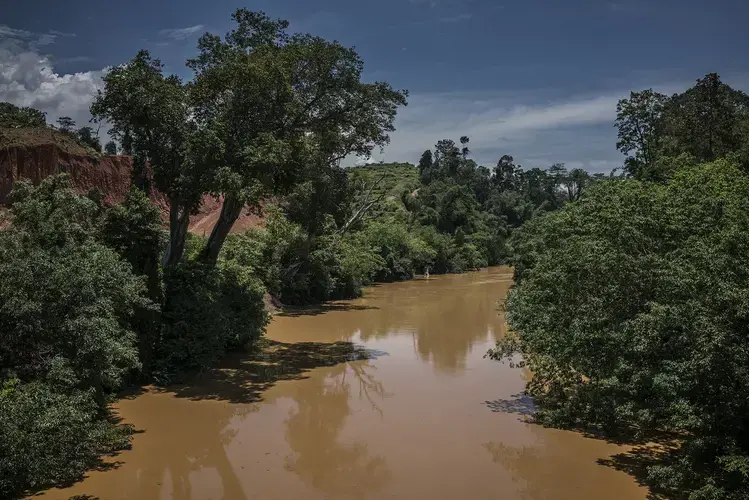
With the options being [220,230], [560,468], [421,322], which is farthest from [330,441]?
[421,322]

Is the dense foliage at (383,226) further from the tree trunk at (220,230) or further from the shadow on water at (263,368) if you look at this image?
the shadow on water at (263,368)

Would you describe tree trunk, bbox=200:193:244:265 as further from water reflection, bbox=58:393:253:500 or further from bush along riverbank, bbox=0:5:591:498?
water reflection, bbox=58:393:253:500

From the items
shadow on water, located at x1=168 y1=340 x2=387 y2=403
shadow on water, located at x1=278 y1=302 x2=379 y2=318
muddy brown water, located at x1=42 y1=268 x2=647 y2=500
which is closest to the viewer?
muddy brown water, located at x1=42 y1=268 x2=647 y2=500

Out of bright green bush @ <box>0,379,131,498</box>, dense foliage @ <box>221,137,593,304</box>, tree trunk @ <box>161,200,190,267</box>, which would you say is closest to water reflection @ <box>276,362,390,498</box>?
bright green bush @ <box>0,379,131,498</box>

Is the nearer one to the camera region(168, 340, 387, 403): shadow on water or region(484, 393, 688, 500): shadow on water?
region(484, 393, 688, 500): shadow on water

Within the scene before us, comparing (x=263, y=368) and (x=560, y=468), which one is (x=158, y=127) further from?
(x=560, y=468)

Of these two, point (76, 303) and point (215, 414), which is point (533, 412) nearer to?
point (215, 414)

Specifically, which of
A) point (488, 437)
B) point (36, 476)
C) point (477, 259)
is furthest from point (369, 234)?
point (36, 476)
